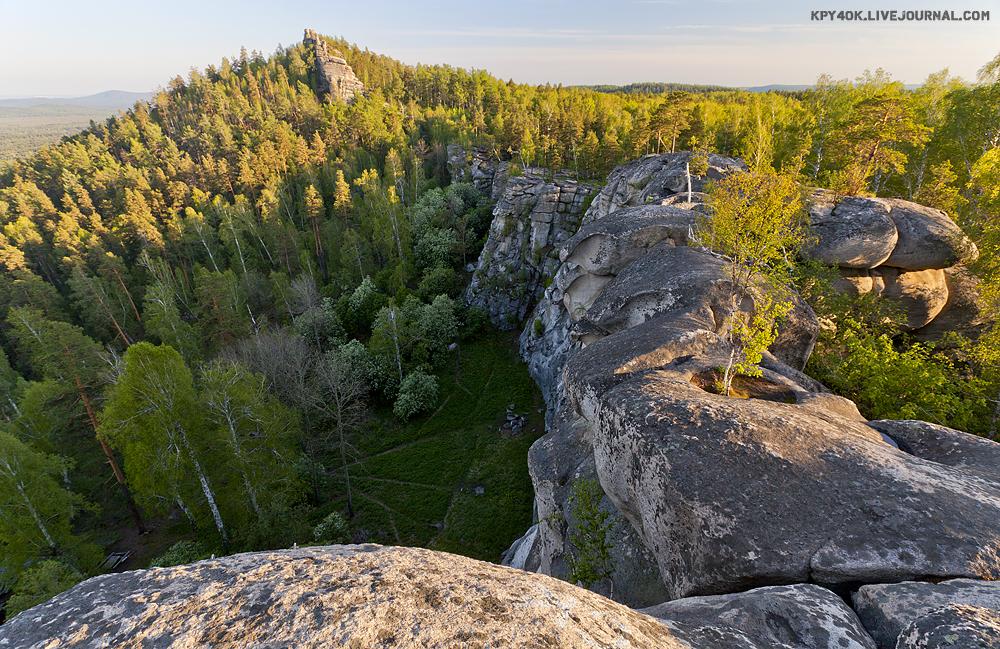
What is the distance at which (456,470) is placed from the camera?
101 feet

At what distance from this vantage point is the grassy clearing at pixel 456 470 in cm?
2577

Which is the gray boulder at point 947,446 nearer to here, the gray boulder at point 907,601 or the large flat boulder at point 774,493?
the large flat boulder at point 774,493

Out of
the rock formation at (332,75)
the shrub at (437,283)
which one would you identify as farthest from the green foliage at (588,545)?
the rock formation at (332,75)

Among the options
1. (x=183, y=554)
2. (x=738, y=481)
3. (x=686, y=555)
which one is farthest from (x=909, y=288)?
(x=183, y=554)

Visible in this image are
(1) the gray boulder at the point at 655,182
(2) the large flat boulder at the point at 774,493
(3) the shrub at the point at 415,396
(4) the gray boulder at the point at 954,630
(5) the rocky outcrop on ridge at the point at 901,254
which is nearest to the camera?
(4) the gray boulder at the point at 954,630

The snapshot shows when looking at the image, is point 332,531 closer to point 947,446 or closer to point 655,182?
point 947,446

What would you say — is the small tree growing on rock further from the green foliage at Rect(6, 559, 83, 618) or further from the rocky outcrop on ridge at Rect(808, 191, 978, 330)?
the green foliage at Rect(6, 559, 83, 618)

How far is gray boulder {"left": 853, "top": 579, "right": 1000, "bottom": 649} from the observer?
528 centimetres

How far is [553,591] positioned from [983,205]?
95.8ft

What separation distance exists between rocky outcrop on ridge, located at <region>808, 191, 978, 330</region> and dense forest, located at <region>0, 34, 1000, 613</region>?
180cm

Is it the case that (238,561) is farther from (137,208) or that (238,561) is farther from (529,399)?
(137,208)

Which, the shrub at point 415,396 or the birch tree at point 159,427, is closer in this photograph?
the birch tree at point 159,427

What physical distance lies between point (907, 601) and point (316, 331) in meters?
45.4

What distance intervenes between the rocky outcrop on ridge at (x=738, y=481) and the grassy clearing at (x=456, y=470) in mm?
11229
